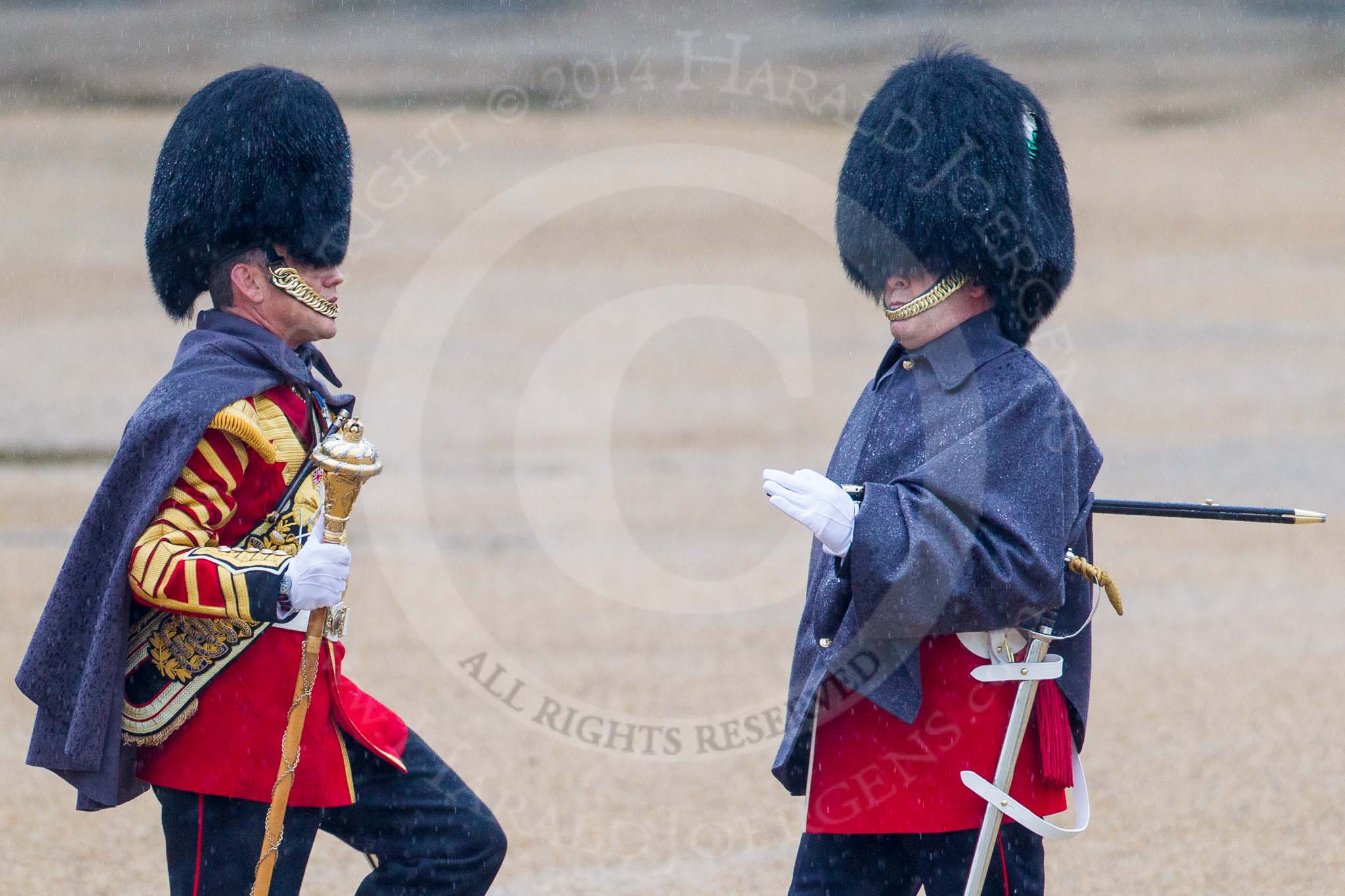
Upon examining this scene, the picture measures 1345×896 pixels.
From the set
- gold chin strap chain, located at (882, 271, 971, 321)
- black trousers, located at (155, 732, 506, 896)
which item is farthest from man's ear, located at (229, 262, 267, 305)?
gold chin strap chain, located at (882, 271, 971, 321)

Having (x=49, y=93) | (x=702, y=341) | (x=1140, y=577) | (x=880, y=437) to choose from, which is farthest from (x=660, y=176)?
(x=880, y=437)

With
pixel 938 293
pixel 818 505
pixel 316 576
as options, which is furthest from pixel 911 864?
pixel 316 576

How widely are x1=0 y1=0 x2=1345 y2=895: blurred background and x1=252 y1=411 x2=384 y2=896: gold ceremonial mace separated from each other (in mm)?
1523

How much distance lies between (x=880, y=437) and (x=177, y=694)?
42.4 inches

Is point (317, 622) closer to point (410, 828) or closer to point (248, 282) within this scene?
point (410, 828)

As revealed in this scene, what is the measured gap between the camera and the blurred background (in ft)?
14.1

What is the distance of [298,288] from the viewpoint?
7.75 feet

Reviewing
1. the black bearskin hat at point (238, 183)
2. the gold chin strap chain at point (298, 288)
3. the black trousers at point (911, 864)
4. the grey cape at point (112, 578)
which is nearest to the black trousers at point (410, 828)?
the grey cape at point (112, 578)

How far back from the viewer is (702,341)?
1201 centimetres

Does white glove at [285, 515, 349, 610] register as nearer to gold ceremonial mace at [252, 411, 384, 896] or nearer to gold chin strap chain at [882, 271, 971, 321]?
gold ceremonial mace at [252, 411, 384, 896]

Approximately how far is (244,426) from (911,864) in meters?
1.19

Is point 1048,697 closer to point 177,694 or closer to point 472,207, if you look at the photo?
point 177,694

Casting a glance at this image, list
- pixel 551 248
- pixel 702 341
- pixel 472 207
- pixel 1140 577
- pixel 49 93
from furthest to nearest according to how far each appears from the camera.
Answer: pixel 49 93 < pixel 472 207 < pixel 551 248 < pixel 702 341 < pixel 1140 577

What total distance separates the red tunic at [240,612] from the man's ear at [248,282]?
15 cm
